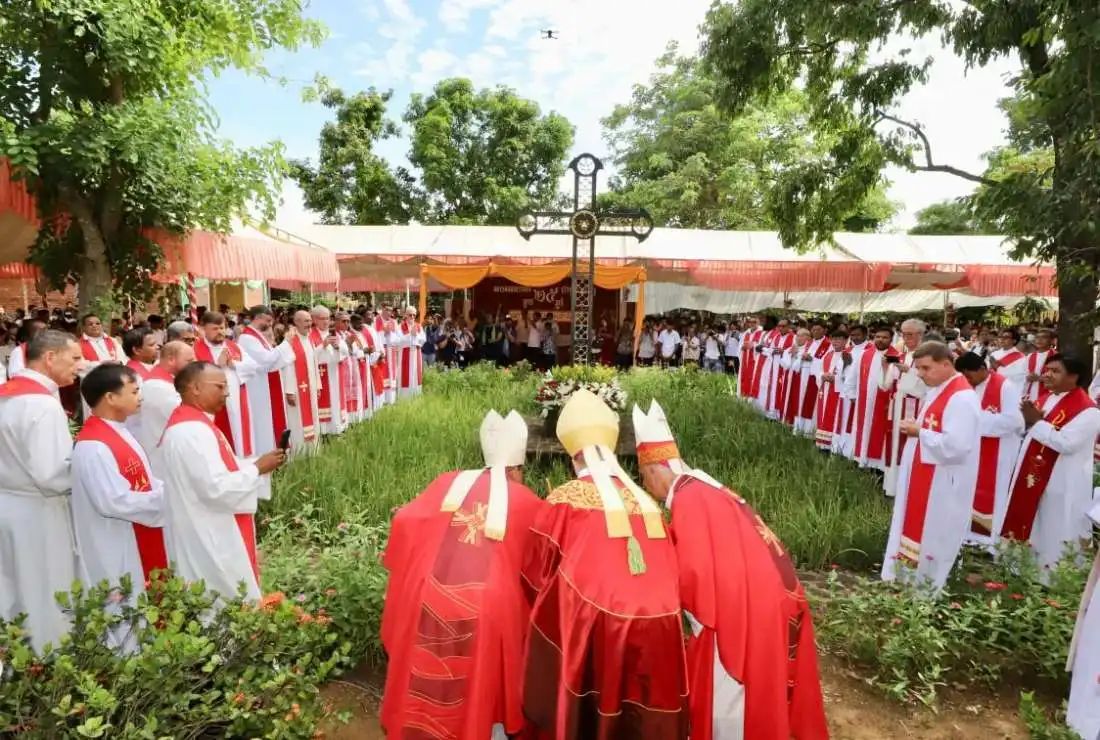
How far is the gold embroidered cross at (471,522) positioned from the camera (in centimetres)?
270

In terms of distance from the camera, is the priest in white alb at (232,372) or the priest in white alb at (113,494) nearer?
the priest in white alb at (113,494)

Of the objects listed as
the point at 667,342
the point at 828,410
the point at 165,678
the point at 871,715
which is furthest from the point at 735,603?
the point at 667,342

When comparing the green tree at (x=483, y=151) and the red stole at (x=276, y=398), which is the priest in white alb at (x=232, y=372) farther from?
the green tree at (x=483, y=151)

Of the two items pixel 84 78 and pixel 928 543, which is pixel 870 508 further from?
pixel 84 78

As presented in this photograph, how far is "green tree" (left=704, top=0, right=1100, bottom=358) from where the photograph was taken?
4816mm

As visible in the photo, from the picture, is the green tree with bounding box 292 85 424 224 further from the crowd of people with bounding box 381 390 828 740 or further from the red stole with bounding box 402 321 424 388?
the crowd of people with bounding box 381 390 828 740

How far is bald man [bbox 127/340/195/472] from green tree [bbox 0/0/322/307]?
10.2ft

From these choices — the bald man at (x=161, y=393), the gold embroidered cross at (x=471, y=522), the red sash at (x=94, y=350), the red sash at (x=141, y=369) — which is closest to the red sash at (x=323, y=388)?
the red sash at (x=94, y=350)

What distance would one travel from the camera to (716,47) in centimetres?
1038

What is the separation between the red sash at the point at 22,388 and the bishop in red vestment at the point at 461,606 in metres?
1.89

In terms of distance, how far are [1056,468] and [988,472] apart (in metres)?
0.49

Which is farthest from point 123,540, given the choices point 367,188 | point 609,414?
point 367,188

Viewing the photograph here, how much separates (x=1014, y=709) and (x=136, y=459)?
435 cm

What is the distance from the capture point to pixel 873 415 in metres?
8.15
